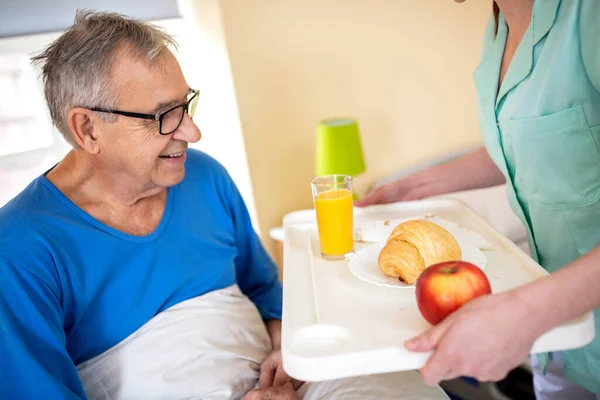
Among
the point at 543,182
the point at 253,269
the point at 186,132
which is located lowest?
the point at 253,269

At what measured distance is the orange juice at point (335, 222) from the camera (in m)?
1.31

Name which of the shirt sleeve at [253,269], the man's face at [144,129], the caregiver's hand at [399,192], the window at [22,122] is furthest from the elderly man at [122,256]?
the window at [22,122]

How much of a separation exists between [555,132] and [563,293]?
41 centimetres

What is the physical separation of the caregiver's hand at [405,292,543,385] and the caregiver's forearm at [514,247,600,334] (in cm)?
1

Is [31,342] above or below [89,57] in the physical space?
below

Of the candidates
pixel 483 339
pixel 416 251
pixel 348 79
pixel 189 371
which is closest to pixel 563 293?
pixel 483 339

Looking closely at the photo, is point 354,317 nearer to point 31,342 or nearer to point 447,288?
Result: point 447,288

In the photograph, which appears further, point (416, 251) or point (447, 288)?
point (416, 251)

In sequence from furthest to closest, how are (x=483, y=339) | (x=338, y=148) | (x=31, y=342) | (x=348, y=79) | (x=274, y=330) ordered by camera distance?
(x=348, y=79), (x=338, y=148), (x=274, y=330), (x=31, y=342), (x=483, y=339)

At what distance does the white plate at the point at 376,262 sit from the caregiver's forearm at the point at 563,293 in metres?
0.28

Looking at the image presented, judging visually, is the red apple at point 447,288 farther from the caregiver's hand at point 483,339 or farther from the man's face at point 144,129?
the man's face at point 144,129

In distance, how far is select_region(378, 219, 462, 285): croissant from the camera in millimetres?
1123

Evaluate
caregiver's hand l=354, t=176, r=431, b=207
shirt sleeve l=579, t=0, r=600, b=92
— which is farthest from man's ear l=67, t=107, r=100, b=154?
shirt sleeve l=579, t=0, r=600, b=92

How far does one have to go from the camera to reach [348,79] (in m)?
2.61
